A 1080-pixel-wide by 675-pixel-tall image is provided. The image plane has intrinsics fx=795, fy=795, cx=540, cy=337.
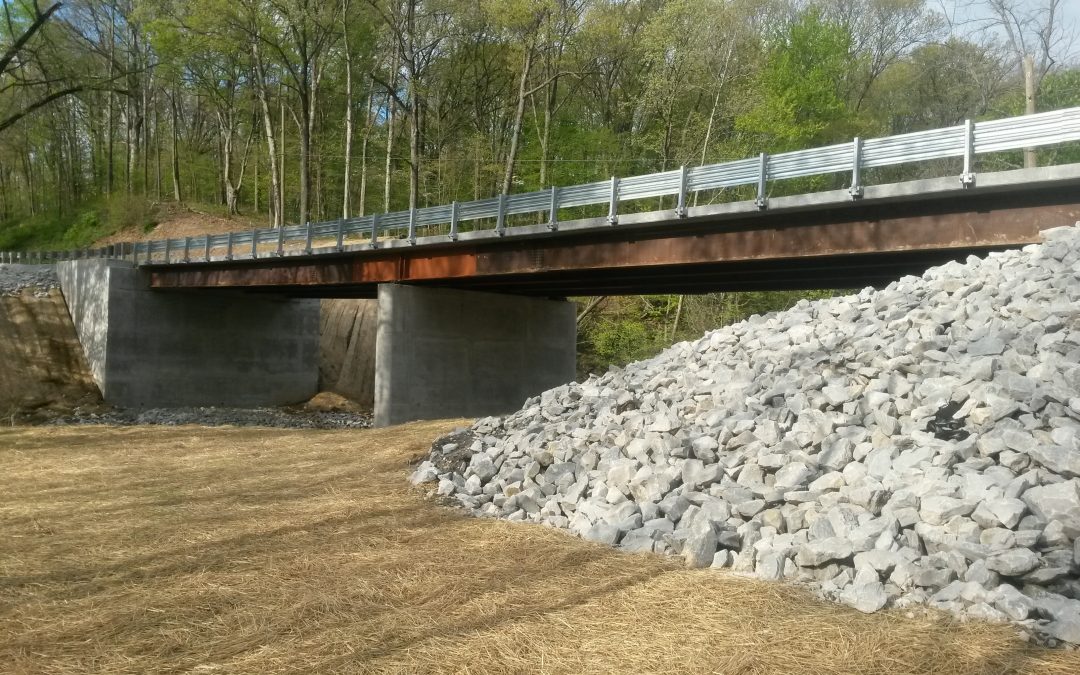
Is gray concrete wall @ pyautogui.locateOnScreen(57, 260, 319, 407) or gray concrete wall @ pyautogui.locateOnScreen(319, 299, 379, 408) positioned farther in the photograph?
gray concrete wall @ pyautogui.locateOnScreen(319, 299, 379, 408)

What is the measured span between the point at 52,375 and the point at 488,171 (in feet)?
62.0

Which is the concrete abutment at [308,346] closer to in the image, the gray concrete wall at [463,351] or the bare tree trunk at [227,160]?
the gray concrete wall at [463,351]

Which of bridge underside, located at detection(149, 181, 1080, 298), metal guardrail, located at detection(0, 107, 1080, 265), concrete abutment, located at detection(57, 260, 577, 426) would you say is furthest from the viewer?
concrete abutment, located at detection(57, 260, 577, 426)

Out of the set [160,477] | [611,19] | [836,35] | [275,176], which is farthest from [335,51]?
[160,477]

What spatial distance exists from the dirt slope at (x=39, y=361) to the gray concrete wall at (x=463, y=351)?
38.7ft

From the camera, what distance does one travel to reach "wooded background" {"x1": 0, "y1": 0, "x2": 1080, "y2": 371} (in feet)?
93.7

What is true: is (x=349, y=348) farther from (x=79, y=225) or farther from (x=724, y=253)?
(x=79, y=225)

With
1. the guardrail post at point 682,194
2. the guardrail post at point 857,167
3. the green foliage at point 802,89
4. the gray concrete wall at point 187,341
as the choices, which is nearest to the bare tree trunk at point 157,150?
the gray concrete wall at point 187,341

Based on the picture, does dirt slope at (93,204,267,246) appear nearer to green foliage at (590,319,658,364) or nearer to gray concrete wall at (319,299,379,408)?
gray concrete wall at (319,299,379,408)

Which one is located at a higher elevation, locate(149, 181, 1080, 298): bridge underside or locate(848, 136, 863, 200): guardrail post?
locate(848, 136, 863, 200): guardrail post

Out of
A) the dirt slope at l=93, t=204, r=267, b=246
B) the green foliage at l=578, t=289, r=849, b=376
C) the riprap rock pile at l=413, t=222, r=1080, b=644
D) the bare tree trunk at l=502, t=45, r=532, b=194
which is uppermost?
the bare tree trunk at l=502, t=45, r=532, b=194

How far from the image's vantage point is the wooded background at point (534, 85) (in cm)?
2856

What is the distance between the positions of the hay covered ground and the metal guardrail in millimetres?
8583

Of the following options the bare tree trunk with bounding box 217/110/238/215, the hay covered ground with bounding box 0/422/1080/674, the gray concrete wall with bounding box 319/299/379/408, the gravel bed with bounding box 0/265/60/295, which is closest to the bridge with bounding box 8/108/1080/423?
the gray concrete wall with bounding box 319/299/379/408
